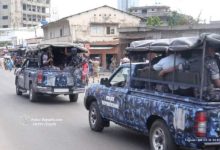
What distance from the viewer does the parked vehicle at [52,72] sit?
51.9 ft

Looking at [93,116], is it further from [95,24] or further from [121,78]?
[95,24]

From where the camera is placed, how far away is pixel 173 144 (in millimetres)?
7047

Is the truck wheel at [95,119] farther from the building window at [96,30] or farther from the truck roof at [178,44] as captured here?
the building window at [96,30]

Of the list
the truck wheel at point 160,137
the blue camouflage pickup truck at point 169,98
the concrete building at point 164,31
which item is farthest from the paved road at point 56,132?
the concrete building at point 164,31

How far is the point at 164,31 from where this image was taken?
105 feet

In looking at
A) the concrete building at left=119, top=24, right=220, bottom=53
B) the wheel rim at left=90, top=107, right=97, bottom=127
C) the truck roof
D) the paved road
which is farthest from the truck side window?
the concrete building at left=119, top=24, right=220, bottom=53

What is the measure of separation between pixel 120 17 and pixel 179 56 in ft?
149

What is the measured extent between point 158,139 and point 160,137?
8cm

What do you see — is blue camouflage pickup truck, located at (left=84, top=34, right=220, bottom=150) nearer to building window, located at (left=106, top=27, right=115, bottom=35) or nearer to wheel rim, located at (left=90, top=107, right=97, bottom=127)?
wheel rim, located at (left=90, top=107, right=97, bottom=127)

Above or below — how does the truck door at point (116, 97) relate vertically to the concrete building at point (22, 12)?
below

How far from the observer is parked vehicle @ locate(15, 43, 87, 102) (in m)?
15.8

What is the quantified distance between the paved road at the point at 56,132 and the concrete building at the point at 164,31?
15158mm

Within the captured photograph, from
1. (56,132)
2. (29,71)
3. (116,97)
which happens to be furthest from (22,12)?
(116,97)

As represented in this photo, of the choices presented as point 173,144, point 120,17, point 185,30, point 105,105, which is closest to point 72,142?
point 105,105
